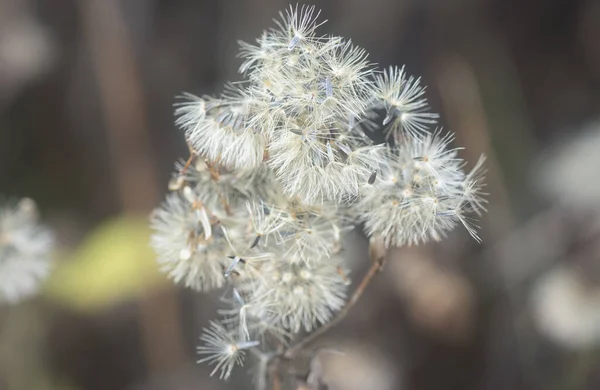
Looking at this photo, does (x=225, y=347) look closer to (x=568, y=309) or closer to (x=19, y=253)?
(x=19, y=253)

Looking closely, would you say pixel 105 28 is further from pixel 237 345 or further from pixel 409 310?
pixel 237 345

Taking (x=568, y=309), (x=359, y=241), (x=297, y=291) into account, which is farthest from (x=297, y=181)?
(x=568, y=309)

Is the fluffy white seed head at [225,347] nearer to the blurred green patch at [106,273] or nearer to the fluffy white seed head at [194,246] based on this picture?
the fluffy white seed head at [194,246]

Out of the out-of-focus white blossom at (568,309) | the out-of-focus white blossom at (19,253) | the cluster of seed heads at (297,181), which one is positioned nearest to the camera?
the cluster of seed heads at (297,181)

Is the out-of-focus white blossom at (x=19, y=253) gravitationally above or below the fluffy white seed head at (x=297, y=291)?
below

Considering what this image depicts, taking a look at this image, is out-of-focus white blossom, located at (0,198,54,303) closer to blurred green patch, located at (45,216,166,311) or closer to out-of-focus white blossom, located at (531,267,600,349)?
blurred green patch, located at (45,216,166,311)

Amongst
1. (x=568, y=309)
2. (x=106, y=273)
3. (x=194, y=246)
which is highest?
(x=568, y=309)

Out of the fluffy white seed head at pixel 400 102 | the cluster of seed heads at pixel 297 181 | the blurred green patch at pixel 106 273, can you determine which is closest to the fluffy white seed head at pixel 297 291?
the cluster of seed heads at pixel 297 181

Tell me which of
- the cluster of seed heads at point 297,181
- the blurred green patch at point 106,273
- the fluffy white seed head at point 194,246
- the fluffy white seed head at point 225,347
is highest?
the cluster of seed heads at point 297,181
